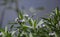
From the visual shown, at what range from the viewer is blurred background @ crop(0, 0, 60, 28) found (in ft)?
6.59

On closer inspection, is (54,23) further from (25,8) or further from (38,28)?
(25,8)

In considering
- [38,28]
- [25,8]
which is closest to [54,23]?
[38,28]

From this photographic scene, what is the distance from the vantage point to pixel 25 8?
207cm

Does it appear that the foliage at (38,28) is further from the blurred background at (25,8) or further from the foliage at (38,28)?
the blurred background at (25,8)

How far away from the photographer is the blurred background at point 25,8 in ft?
6.59

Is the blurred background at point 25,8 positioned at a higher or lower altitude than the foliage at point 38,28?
higher

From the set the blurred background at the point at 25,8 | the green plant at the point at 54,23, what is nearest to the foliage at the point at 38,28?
the green plant at the point at 54,23

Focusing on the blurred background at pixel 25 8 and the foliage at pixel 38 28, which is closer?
the foliage at pixel 38 28

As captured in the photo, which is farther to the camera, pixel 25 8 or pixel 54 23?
pixel 25 8

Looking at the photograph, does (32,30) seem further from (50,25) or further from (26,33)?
(50,25)

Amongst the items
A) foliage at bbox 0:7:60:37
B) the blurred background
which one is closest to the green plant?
foliage at bbox 0:7:60:37

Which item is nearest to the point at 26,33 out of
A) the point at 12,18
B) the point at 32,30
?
the point at 32,30

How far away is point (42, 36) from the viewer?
53.3 inches

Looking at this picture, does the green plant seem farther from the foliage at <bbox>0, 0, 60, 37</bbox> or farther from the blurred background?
the blurred background
